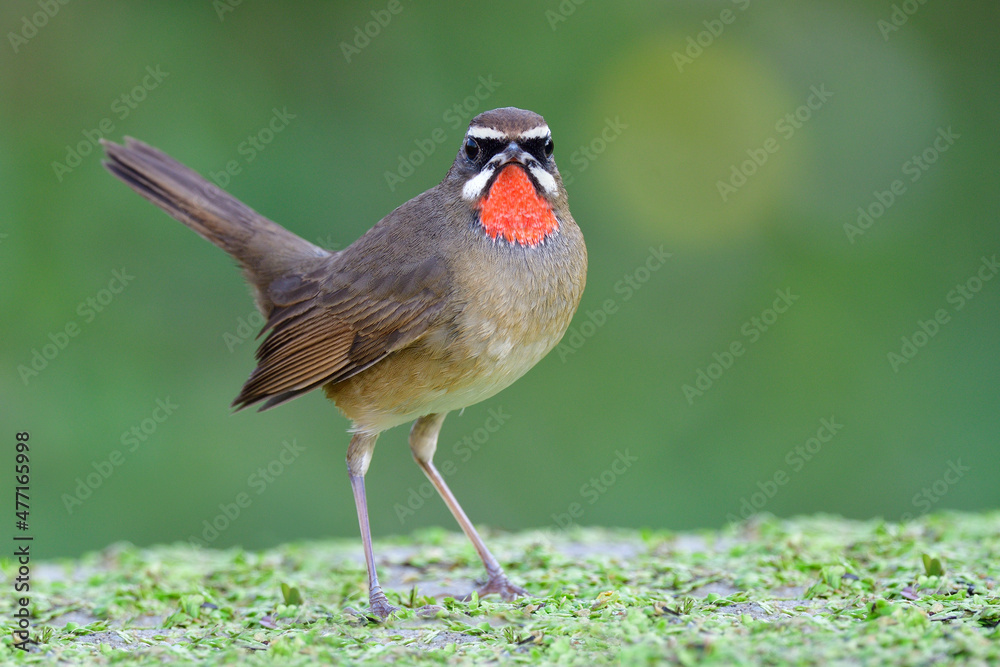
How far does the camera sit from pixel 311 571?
20.0 ft

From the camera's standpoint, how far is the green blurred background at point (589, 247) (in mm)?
9031

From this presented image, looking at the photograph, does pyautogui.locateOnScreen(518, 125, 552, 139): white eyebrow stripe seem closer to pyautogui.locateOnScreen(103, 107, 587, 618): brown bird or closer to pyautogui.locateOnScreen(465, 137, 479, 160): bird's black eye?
pyautogui.locateOnScreen(103, 107, 587, 618): brown bird

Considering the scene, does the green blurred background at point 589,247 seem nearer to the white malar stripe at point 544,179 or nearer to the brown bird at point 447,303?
the brown bird at point 447,303

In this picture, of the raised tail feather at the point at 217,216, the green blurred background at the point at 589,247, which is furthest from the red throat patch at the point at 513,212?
the green blurred background at the point at 589,247

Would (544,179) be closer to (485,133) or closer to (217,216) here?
(485,133)

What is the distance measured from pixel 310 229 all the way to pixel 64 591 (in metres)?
4.69

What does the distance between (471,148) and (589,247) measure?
5.36m

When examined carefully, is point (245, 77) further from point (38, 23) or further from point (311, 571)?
point (311, 571)

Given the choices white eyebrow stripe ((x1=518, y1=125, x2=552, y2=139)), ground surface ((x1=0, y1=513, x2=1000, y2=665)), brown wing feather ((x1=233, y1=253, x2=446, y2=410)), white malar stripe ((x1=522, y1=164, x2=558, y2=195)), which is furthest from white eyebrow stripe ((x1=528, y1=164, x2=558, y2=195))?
ground surface ((x1=0, y1=513, x2=1000, y2=665))

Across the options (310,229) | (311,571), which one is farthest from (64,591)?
(310,229)

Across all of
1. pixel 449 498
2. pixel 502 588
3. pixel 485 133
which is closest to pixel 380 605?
pixel 502 588

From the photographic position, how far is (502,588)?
208 inches

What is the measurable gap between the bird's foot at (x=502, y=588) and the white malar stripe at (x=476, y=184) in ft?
6.40

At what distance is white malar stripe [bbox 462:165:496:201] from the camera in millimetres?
4949
